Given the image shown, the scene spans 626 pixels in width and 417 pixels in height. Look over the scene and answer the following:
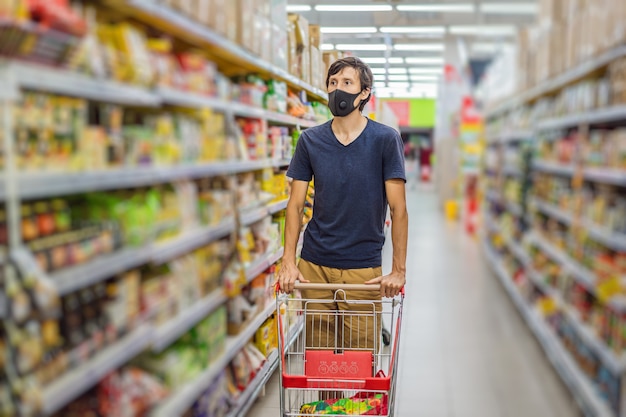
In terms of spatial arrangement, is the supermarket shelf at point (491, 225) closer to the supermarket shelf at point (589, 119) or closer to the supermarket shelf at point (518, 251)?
the supermarket shelf at point (518, 251)

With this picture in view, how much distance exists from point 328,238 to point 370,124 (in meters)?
0.54

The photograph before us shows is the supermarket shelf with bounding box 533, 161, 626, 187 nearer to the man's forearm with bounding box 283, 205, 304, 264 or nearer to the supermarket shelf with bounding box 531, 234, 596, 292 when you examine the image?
the supermarket shelf with bounding box 531, 234, 596, 292

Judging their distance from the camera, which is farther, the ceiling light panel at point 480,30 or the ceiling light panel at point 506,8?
the ceiling light panel at point 480,30

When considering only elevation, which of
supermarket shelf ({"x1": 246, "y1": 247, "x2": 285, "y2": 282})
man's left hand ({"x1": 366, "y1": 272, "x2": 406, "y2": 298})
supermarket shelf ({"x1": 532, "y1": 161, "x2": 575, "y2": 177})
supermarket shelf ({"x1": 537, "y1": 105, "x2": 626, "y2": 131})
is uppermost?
supermarket shelf ({"x1": 537, "y1": 105, "x2": 626, "y2": 131})

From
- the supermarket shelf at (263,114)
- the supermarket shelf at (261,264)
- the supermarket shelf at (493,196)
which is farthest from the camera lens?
the supermarket shelf at (493,196)

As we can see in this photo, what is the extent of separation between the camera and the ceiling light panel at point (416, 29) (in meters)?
3.97

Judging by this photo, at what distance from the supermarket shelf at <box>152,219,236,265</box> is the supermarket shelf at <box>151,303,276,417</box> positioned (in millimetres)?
498

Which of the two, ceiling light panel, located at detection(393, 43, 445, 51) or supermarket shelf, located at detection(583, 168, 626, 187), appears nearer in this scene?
supermarket shelf, located at detection(583, 168, 626, 187)

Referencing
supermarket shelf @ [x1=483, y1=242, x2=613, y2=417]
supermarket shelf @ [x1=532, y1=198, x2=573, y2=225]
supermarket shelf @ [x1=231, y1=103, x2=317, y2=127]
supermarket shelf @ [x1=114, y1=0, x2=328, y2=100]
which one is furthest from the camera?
supermarket shelf @ [x1=532, y1=198, x2=573, y2=225]

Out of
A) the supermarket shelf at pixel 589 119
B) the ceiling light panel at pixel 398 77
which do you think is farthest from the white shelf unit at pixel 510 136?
the ceiling light panel at pixel 398 77

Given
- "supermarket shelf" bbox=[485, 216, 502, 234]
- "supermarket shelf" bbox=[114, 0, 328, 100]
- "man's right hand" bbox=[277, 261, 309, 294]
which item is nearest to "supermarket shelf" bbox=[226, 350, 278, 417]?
"man's right hand" bbox=[277, 261, 309, 294]

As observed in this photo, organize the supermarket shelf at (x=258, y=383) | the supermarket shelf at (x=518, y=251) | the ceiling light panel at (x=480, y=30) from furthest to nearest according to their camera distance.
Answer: the supermarket shelf at (x=518, y=251), the ceiling light panel at (x=480, y=30), the supermarket shelf at (x=258, y=383)

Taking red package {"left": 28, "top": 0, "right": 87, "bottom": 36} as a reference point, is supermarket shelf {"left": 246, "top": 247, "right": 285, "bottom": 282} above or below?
below

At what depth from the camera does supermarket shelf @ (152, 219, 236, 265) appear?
217cm
